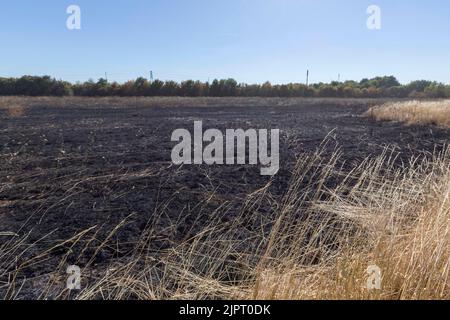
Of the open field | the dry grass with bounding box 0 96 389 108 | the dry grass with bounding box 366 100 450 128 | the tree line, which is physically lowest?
the open field

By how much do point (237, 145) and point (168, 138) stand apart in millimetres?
1818

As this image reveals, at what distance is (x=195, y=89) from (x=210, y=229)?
3965 centimetres

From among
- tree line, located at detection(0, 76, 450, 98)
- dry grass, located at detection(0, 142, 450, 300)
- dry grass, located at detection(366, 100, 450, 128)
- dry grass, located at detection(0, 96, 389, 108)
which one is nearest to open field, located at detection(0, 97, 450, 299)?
dry grass, located at detection(0, 142, 450, 300)

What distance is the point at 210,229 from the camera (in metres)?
3.51

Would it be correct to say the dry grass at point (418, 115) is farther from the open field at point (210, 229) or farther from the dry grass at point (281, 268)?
the dry grass at point (281, 268)

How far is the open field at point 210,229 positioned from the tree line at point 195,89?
33087 millimetres

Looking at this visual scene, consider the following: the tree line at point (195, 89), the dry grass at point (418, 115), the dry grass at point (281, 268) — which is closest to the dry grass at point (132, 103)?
the tree line at point (195, 89)

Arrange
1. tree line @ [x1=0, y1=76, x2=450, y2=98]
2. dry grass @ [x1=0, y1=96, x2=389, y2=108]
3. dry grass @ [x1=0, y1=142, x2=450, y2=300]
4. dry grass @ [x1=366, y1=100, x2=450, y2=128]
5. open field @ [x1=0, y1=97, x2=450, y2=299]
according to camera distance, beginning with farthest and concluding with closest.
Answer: tree line @ [x1=0, y1=76, x2=450, y2=98]
dry grass @ [x1=0, y1=96, x2=389, y2=108]
dry grass @ [x1=366, y1=100, x2=450, y2=128]
open field @ [x1=0, y1=97, x2=450, y2=299]
dry grass @ [x1=0, y1=142, x2=450, y2=300]

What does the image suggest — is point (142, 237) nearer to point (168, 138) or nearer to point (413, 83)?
point (168, 138)

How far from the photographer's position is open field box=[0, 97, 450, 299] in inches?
103

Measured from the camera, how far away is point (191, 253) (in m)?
3.21

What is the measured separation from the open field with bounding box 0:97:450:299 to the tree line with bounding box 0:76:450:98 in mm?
33087

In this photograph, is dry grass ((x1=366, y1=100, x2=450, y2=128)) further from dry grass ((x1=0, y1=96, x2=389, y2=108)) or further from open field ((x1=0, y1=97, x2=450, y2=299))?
dry grass ((x1=0, y1=96, x2=389, y2=108))
